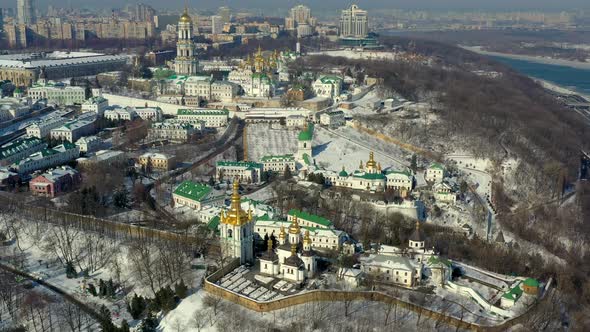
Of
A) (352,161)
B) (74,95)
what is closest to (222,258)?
(352,161)

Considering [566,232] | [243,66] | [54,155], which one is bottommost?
[566,232]

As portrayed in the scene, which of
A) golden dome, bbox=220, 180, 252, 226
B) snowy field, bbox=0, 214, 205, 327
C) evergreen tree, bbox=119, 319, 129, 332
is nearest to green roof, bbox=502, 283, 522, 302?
golden dome, bbox=220, 180, 252, 226

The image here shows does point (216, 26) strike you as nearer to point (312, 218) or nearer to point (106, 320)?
point (312, 218)

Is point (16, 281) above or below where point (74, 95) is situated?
below

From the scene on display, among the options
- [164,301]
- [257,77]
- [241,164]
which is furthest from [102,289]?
[257,77]

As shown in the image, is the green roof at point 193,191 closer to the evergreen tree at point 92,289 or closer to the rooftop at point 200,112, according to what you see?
the evergreen tree at point 92,289

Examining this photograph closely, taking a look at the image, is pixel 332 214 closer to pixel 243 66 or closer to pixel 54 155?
pixel 54 155

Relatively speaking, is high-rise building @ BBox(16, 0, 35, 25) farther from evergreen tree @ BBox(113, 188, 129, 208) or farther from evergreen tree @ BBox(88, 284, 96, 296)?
evergreen tree @ BBox(88, 284, 96, 296)
